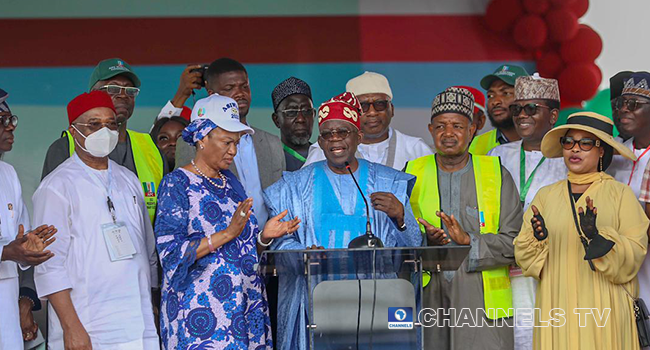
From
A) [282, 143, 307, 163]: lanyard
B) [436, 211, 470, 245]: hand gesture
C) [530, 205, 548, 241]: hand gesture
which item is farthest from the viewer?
[282, 143, 307, 163]: lanyard

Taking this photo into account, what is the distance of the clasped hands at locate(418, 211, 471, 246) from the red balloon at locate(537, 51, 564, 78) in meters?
3.09

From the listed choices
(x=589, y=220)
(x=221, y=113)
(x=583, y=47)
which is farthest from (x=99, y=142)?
(x=583, y=47)

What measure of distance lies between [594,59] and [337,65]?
224 centimetres

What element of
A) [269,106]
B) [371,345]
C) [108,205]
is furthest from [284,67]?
[371,345]

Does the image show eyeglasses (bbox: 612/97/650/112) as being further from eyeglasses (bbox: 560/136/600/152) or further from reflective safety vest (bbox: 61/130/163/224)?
reflective safety vest (bbox: 61/130/163/224)

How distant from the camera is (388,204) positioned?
470 centimetres

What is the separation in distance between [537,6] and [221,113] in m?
3.91

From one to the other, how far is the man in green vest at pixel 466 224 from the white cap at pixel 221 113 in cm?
126

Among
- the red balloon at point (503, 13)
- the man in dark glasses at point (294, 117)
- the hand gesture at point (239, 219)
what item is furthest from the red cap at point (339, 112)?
the red balloon at point (503, 13)

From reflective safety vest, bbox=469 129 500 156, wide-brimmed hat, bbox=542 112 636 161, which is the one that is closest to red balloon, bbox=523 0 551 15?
reflective safety vest, bbox=469 129 500 156

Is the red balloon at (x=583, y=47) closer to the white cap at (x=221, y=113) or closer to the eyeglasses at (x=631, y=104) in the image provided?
the eyeglasses at (x=631, y=104)

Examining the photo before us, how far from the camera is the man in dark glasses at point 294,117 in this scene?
6539 millimetres

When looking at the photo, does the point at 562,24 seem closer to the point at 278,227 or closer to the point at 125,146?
the point at 125,146

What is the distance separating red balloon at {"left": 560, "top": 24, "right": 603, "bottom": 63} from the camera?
305 inches
